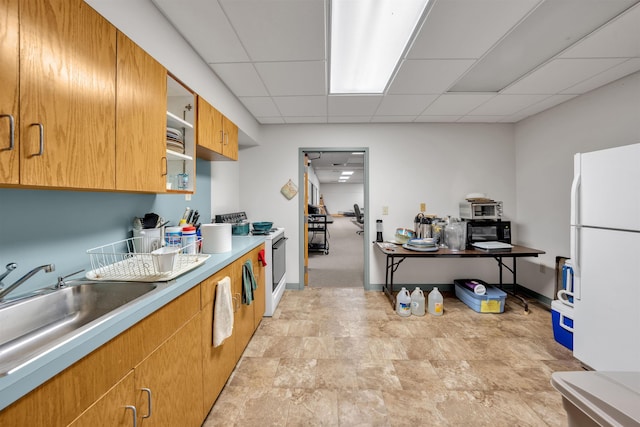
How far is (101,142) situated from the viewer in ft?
3.54

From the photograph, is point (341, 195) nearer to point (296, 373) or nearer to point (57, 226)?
point (296, 373)

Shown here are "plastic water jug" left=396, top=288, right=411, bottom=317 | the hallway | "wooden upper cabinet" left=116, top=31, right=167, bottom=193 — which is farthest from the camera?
the hallway

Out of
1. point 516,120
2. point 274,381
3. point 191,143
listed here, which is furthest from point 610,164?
point 191,143

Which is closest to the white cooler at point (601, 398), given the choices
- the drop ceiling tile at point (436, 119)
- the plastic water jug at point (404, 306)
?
the plastic water jug at point (404, 306)

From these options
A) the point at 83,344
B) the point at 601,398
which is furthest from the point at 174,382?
the point at 601,398

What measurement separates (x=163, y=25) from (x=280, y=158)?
2.23 meters

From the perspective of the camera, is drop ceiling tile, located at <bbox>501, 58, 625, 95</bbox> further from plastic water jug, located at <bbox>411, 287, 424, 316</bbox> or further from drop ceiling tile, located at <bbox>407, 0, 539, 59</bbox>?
plastic water jug, located at <bbox>411, 287, 424, 316</bbox>

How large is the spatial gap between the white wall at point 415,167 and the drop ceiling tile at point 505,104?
1.41 feet

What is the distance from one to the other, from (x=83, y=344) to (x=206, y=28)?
1.83 metres

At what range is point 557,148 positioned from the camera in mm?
3004

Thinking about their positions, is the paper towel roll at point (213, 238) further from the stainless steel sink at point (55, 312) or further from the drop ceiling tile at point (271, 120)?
the drop ceiling tile at point (271, 120)

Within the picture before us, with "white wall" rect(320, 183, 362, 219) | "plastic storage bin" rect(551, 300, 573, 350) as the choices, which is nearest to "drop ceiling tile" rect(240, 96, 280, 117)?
"plastic storage bin" rect(551, 300, 573, 350)

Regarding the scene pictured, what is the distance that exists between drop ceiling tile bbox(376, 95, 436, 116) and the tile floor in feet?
7.83

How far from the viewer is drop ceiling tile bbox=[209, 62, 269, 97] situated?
7.07ft
